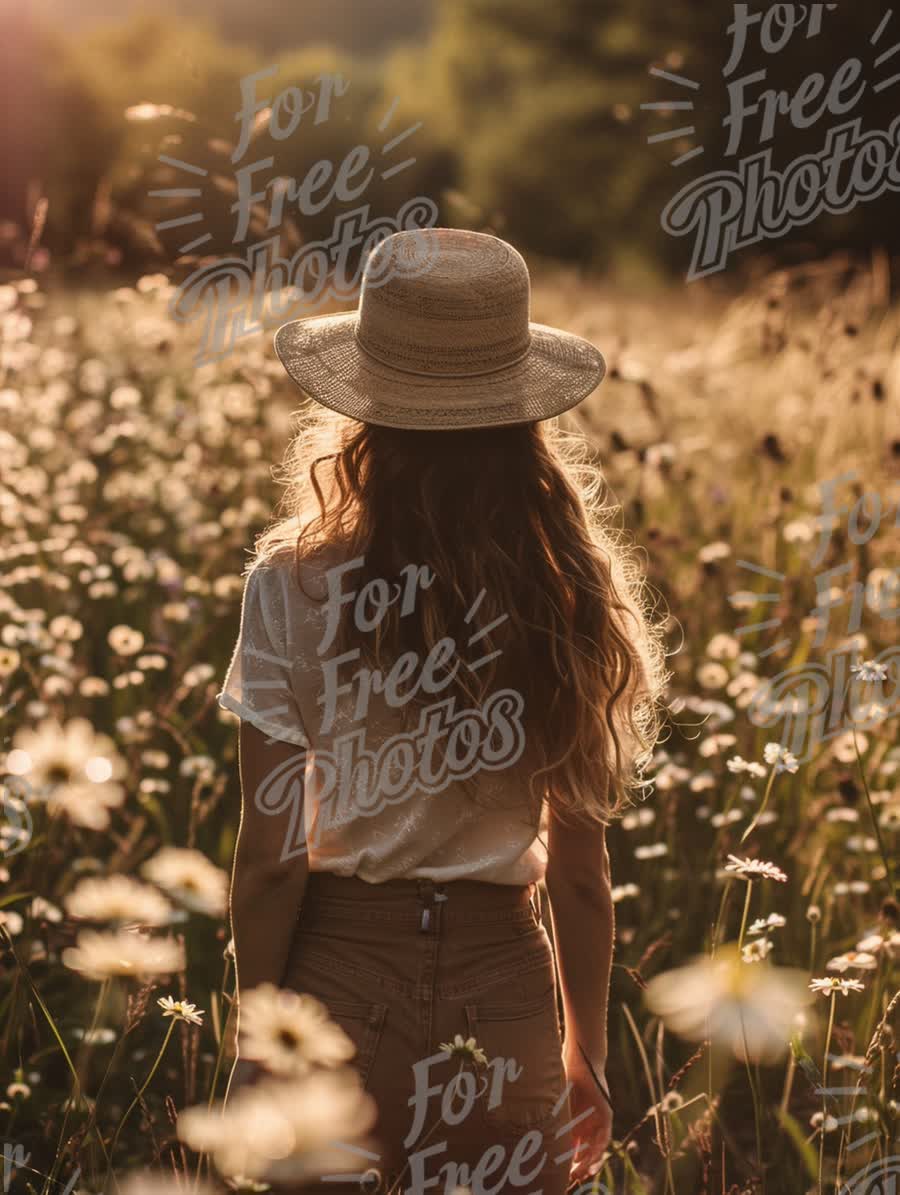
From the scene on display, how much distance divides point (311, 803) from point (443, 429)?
1.70 ft

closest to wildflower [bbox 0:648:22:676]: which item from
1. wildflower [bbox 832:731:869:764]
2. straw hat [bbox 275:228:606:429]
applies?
straw hat [bbox 275:228:606:429]

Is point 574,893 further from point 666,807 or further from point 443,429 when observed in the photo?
point 666,807

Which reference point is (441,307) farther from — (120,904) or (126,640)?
(126,640)

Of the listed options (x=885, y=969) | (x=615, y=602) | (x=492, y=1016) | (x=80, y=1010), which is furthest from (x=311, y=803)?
(x=885, y=969)

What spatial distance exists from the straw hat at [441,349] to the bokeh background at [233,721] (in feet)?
1.95

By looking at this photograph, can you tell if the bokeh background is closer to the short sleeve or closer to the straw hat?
the short sleeve

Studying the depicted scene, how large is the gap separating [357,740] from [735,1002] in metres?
0.58

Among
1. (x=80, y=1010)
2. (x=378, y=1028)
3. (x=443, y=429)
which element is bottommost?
(x=80, y=1010)

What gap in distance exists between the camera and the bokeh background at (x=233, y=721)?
2.03 meters

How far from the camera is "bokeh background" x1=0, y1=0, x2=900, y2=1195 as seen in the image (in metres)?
2.03

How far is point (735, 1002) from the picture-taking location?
5.03ft

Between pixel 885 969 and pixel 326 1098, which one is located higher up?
pixel 326 1098

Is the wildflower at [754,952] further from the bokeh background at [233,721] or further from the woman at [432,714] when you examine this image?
the woman at [432,714]

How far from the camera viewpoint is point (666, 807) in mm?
3266
